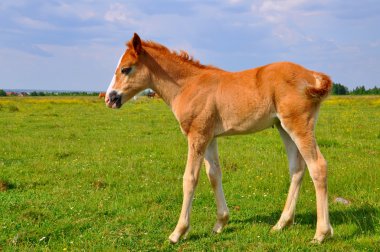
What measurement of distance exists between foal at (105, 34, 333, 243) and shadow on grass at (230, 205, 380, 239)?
486 millimetres

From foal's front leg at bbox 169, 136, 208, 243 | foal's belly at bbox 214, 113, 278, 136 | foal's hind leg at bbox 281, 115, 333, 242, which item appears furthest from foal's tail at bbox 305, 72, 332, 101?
foal's front leg at bbox 169, 136, 208, 243

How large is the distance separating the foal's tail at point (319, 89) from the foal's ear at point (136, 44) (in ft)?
7.85

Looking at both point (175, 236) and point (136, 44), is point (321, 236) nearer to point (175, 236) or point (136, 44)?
point (175, 236)

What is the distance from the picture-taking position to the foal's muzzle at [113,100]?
5.92m

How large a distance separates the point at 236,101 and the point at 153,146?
7817 millimetres

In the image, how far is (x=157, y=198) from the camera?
764 cm

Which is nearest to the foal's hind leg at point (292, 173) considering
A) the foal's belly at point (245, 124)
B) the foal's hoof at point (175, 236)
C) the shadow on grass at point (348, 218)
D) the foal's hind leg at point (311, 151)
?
the shadow on grass at point (348, 218)

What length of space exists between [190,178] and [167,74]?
5.12ft

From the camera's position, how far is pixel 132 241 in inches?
221

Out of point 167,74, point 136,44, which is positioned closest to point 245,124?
point 167,74

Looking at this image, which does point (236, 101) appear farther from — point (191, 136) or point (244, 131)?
point (191, 136)

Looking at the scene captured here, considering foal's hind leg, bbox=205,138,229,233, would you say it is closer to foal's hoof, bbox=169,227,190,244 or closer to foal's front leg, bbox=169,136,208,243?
foal's front leg, bbox=169,136,208,243

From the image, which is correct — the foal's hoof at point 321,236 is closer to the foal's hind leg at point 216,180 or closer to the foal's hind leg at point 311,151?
the foal's hind leg at point 311,151

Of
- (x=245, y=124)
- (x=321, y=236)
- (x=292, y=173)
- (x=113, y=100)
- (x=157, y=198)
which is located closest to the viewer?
(x=321, y=236)
